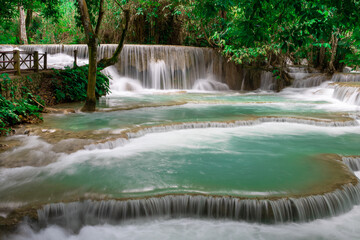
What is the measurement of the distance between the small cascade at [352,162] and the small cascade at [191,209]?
1951mm

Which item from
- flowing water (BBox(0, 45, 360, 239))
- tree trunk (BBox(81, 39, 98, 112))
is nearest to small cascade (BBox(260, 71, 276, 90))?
flowing water (BBox(0, 45, 360, 239))

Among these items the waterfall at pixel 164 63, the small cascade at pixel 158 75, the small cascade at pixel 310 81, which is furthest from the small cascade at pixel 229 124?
the small cascade at pixel 310 81

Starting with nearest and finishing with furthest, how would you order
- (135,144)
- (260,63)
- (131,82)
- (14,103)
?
(135,144)
(14,103)
(131,82)
(260,63)

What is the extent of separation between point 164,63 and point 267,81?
6750 mm

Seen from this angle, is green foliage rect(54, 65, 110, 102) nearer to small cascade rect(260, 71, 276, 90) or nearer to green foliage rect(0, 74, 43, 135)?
green foliage rect(0, 74, 43, 135)

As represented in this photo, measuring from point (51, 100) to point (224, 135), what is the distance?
21.9ft

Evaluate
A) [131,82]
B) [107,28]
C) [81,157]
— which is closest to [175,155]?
[81,157]

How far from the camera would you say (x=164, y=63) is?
20.3m

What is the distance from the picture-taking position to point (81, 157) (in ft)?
22.3

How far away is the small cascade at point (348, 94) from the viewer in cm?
1452

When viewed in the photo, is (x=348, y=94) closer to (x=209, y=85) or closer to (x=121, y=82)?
(x=209, y=85)

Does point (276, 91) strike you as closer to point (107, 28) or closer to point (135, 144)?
point (107, 28)

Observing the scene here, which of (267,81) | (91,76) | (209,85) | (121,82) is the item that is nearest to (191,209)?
(91,76)

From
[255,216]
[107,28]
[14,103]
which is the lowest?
[255,216]
